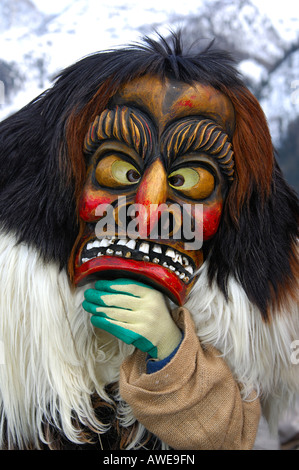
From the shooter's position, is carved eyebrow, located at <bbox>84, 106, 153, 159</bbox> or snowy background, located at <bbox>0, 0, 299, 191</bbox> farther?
snowy background, located at <bbox>0, 0, 299, 191</bbox>

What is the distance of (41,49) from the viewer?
1782 mm

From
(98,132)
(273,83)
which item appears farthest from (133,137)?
(273,83)

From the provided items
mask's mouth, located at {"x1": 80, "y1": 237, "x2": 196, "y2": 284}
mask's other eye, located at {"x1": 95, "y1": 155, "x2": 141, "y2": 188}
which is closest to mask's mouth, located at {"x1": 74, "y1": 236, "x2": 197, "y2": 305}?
mask's mouth, located at {"x1": 80, "y1": 237, "x2": 196, "y2": 284}

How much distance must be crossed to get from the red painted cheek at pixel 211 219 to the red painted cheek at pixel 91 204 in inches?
7.5

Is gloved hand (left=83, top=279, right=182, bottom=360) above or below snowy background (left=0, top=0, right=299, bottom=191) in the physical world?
below

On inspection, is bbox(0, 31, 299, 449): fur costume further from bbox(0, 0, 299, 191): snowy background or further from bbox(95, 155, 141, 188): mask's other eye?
bbox(0, 0, 299, 191): snowy background

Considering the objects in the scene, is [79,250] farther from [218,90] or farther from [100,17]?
[100,17]

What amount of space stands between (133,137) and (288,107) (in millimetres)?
1357

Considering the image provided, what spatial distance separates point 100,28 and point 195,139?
98cm

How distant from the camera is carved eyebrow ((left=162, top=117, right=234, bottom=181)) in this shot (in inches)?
37.6

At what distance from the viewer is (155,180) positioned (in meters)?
0.94

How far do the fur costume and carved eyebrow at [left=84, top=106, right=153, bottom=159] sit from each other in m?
0.03
